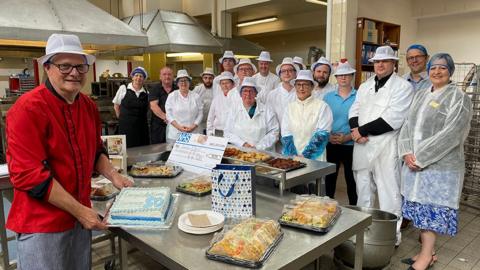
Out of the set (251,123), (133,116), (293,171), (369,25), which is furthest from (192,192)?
(369,25)

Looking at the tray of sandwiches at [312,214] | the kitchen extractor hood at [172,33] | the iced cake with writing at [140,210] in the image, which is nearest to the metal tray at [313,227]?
the tray of sandwiches at [312,214]

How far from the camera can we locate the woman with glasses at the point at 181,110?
3762mm

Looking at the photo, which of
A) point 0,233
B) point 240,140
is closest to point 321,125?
point 240,140

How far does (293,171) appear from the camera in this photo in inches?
81.4

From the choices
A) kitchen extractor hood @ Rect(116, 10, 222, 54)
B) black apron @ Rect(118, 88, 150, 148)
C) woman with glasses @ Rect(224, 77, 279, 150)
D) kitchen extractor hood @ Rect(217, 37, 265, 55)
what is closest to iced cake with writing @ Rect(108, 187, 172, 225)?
woman with glasses @ Rect(224, 77, 279, 150)

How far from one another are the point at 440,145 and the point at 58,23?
3479 mm

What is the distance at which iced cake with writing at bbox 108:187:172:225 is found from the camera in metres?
1.44

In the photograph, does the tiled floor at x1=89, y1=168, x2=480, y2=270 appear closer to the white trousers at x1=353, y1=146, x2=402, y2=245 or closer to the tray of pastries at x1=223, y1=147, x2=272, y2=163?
the white trousers at x1=353, y1=146, x2=402, y2=245

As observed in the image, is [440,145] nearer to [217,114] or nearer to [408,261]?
[408,261]

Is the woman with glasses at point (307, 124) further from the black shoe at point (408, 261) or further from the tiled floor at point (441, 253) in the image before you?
the black shoe at point (408, 261)

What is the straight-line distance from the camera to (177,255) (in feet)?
4.08

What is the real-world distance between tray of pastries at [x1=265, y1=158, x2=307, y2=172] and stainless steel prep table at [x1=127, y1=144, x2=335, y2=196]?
0.09 ft

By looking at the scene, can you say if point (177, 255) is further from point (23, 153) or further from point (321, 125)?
point (321, 125)

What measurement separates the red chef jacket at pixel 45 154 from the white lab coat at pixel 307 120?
5.80 ft
